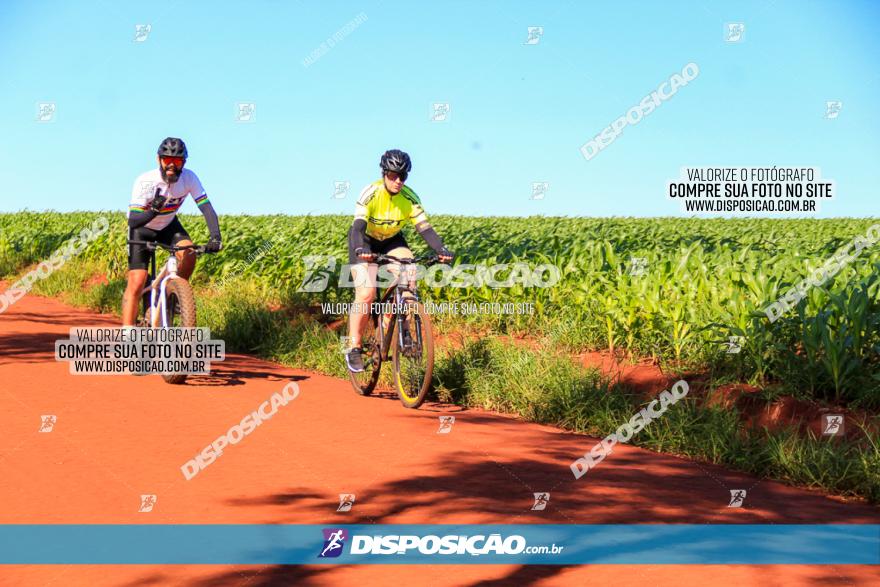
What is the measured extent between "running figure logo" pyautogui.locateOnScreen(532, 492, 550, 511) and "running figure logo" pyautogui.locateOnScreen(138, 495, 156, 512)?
233 centimetres

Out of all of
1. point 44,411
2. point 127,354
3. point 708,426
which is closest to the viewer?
point 708,426

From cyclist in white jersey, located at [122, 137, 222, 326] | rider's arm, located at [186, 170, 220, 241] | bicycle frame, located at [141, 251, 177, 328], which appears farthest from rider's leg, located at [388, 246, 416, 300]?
bicycle frame, located at [141, 251, 177, 328]

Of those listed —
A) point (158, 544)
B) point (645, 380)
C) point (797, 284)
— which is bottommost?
point (158, 544)

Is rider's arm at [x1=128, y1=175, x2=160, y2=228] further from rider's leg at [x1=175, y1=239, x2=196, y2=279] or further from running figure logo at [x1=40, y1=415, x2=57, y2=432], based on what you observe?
running figure logo at [x1=40, y1=415, x2=57, y2=432]

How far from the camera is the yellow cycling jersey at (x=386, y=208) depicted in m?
8.59

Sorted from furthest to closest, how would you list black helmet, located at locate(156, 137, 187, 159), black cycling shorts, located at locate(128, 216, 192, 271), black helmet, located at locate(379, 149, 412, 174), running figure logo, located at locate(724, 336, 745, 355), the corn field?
black cycling shorts, located at locate(128, 216, 192, 271) < black helmet, located at locate(156, 137, 187, 159) < black helmet, located at locate(379, 149, 412, 174) < running figure logo, located at locate(724, 336, 745, 355) < the corn field

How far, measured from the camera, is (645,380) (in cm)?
861

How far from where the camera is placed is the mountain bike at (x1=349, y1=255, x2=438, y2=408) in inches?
332

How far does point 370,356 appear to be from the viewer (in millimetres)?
9352

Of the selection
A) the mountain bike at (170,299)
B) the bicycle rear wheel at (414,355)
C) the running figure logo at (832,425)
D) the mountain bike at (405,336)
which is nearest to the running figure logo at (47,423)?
the mountain bike at (170,299)

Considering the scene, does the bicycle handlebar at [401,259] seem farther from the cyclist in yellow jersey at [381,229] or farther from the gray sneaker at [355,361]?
the gray sneaker at [355,361]

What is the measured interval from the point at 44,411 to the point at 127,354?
2055 mm

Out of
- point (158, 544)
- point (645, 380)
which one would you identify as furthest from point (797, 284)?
point (158, 544)

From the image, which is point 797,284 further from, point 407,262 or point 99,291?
point 99,291
